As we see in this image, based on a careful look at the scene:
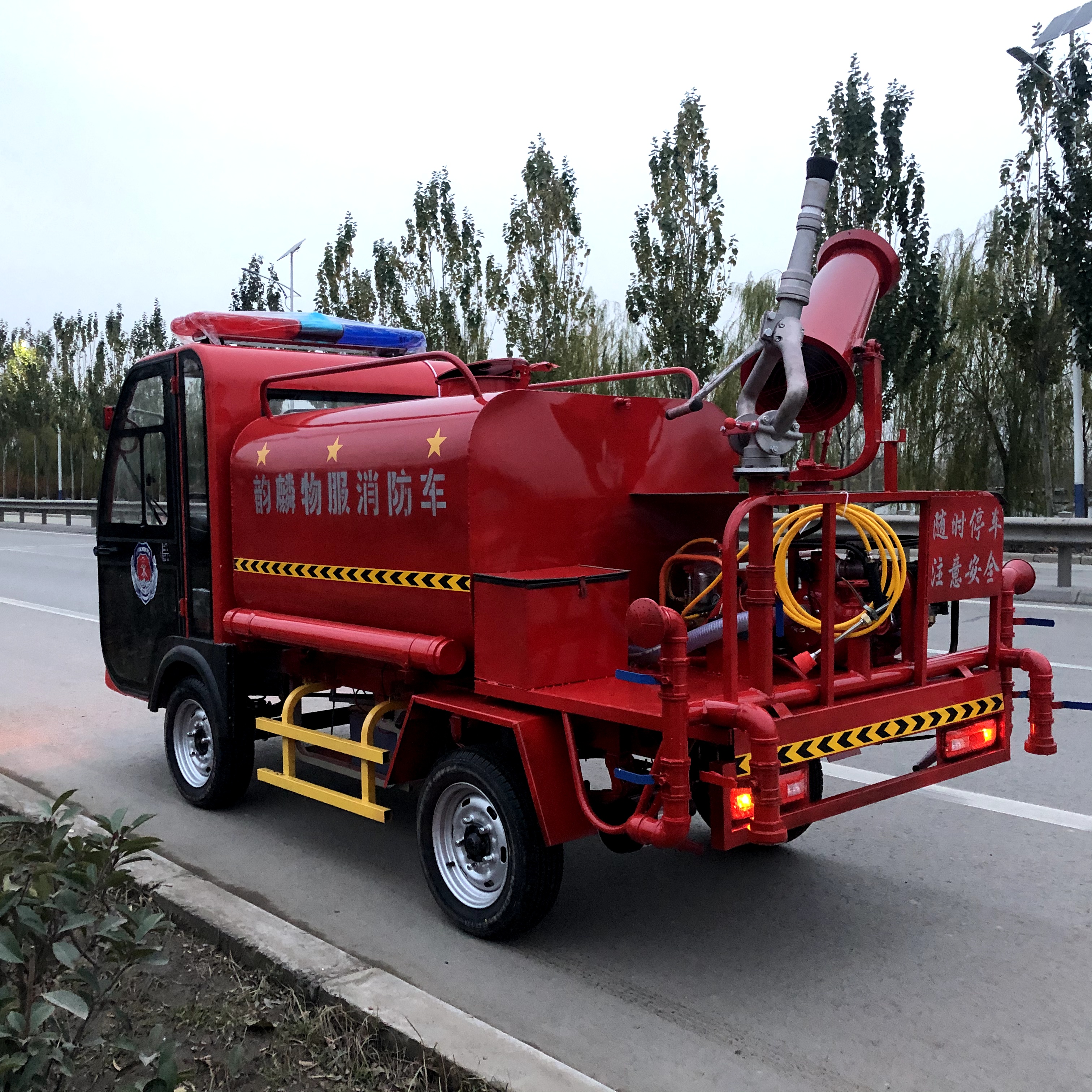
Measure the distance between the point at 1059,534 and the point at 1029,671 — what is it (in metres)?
10.3

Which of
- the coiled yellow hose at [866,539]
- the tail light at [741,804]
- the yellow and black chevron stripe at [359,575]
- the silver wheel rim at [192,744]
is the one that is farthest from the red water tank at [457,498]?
the tail light at [741,804]

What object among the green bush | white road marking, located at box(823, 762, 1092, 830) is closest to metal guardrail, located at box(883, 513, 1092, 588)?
white road marking, located at box(823, 762, 1092, 830)

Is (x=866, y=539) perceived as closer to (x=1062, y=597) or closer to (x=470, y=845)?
(x=470, y=845)

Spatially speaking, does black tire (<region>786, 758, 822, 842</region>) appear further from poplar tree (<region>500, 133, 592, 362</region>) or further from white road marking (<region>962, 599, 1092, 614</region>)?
poplar tree (<region>500, 133, 592, 362</region>)

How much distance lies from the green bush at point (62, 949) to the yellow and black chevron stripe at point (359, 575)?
1.53 meters

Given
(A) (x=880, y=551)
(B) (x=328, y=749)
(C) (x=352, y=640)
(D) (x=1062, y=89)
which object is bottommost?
(B) (x=328, y=749)

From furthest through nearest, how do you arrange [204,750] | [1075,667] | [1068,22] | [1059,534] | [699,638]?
[1068,22]
[1059,534]
[1075,667]
[204,750]
[699,638]

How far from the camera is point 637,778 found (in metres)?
3.51

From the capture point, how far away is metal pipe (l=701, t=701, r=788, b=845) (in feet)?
10.9

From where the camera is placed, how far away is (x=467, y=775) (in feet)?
13.3

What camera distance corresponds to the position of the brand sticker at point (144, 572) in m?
5.97

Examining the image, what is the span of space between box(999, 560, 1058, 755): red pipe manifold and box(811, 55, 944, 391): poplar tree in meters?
17.1

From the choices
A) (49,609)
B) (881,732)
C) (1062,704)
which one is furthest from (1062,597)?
(49,609)

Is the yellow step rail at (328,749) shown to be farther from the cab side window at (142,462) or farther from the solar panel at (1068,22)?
the solar panel at (1068,22)
